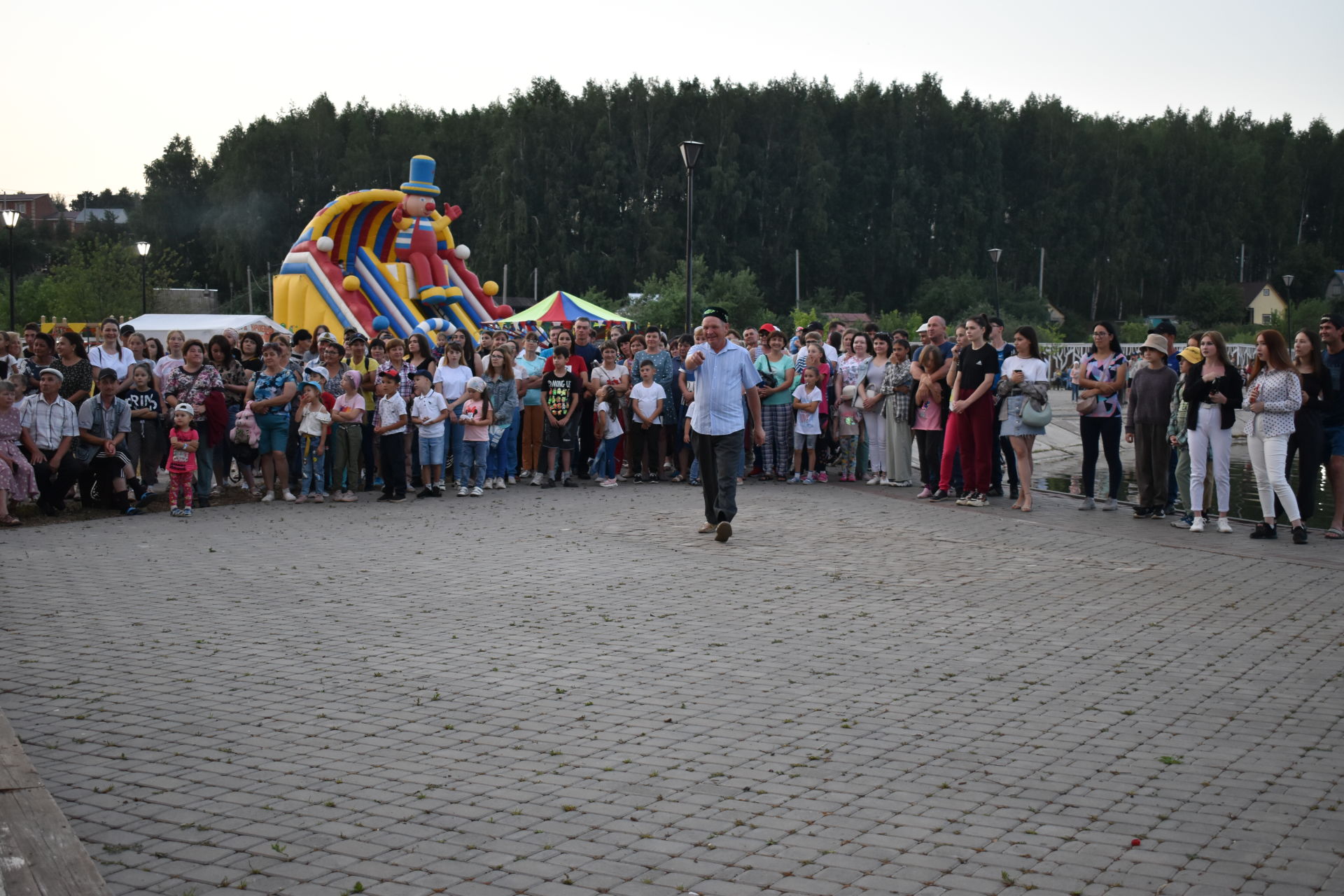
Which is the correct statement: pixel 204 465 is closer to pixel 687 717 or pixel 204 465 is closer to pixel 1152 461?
pixel 687 717

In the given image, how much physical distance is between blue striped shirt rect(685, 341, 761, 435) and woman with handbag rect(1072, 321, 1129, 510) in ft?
12.4

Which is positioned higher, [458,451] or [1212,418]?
[1212,418]

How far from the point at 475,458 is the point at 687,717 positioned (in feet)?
31.1

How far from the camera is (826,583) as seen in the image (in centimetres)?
894

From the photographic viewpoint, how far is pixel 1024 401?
42.1 feet

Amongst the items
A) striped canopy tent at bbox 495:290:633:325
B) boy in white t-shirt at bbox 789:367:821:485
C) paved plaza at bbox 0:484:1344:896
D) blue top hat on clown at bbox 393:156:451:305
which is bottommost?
paved plaza at bbox 0:484:1344:896

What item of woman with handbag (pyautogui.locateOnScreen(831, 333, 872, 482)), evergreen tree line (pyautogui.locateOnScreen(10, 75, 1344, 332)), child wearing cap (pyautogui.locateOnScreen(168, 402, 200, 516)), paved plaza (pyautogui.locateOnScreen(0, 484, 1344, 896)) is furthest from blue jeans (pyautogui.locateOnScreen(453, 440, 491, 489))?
evergreen tree line (pyautogui.locateOnScreen(10, 75, 1344, 332))

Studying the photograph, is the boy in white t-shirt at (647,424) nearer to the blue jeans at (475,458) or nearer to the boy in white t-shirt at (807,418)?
the boy in white t-shirt at (807,418)

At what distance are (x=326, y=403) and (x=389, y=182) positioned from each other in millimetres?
57147

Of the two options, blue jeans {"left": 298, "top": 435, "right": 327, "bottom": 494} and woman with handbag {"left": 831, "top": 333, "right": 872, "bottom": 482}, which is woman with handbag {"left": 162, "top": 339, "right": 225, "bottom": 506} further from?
woman with handbag {"left": 831, "top": 333, "right": 872, "bottom": 482}

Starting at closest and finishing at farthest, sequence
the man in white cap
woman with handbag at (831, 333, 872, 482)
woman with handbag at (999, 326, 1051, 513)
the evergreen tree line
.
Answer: the man in white cap, woman with handbag at (999, 326, 1051, 513), woman with handbag at (831, 333, 872, 482), the evergreen tree line

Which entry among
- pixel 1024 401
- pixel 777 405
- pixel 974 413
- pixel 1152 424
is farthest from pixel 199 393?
pixel 1152 424

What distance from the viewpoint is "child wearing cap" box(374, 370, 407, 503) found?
549 inches

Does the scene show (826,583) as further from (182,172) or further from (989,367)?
(182,172)
